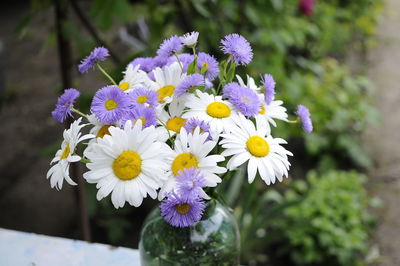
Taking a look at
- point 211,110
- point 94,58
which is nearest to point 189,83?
point 211,110

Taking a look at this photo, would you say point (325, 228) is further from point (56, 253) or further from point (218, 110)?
point (218, 110)

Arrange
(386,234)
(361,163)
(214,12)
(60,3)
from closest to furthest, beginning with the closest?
(60,3)
(214,12)
(386,234)
(361,163)

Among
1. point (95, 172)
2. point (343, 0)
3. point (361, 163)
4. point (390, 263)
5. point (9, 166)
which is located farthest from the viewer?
point (343, 0)

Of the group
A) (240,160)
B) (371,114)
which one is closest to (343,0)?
(371,114)

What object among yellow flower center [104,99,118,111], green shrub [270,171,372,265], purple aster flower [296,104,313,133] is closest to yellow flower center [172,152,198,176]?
yellow flower center [104,99,118,111]

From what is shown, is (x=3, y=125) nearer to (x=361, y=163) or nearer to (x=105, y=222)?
(x=105, y=222)

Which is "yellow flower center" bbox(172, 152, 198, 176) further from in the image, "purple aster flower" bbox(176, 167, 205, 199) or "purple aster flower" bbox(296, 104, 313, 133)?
"purple aster flower" bbox(296, 104, 313, 133)

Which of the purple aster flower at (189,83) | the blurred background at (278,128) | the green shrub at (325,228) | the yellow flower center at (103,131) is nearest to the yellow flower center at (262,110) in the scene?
the purple aster flower at (189,83)
